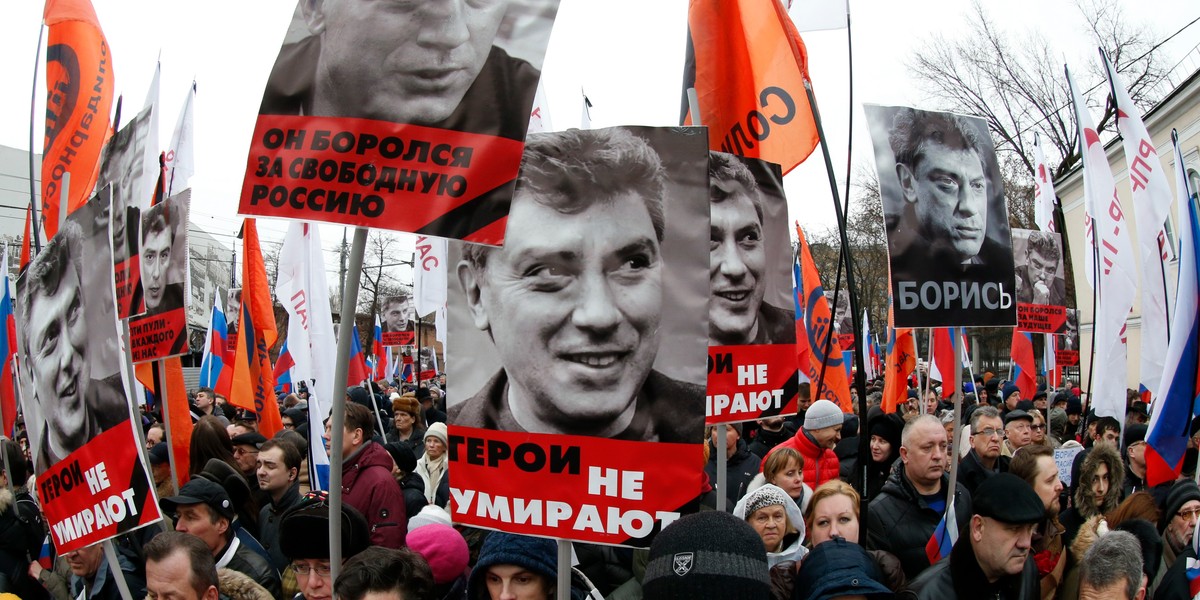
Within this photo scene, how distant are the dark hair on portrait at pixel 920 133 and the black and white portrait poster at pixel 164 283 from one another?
4.17 m

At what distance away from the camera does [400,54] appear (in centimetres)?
286

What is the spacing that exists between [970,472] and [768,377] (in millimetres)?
2518

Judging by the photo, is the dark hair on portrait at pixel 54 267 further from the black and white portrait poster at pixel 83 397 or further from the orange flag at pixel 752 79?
the orange flag at pixel 752 79

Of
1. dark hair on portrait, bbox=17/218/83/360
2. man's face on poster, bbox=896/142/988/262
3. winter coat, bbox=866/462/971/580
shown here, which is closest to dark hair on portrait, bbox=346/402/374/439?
dark hair on portrait, bbox=17/218/83/360

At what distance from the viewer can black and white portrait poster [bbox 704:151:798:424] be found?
14.2 feet

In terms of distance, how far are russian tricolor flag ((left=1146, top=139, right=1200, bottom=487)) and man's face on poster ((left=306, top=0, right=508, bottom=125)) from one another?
422 cm

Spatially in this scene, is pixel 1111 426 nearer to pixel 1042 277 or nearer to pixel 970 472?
pixel 970 472

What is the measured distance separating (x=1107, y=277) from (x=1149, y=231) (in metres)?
0.40

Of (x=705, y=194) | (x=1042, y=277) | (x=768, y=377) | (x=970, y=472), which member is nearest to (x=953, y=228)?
(x=768, y=377)

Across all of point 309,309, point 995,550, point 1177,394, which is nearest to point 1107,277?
point 1177,394

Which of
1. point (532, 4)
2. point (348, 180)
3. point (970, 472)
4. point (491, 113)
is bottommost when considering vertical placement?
point (970, 472)

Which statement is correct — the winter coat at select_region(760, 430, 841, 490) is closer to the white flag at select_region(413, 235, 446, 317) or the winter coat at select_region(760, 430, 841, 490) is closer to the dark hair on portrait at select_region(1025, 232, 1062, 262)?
the dark hair on portrait at select_region(1025, 232, 1062, 262)

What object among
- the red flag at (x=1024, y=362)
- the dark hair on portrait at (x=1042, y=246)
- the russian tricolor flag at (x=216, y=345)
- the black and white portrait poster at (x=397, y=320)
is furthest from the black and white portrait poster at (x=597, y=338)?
the black and white portrait poster at (x=397, y=320)

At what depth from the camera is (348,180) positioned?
279 cm
